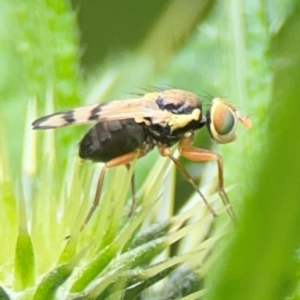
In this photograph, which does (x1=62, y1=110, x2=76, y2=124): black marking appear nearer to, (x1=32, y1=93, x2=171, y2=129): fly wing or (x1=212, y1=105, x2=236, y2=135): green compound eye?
(x1=32, y1=93, x2=171, y2=129): fly wing

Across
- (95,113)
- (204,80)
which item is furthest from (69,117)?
(204,80)

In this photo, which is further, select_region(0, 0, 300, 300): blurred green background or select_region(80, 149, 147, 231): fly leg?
select_region(80, 149, 147, 231): fly leg

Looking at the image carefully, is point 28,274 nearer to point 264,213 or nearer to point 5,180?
point 5,180

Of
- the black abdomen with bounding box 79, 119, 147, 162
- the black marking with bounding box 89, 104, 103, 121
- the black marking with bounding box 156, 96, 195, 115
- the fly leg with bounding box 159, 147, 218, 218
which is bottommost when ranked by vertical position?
the fly leg with bounding box 159, 147, 218, 218

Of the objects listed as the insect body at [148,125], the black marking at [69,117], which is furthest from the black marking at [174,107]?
the black marking at [69,117]

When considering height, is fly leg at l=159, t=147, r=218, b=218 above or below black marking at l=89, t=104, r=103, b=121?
below

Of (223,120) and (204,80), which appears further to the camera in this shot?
(204,80)

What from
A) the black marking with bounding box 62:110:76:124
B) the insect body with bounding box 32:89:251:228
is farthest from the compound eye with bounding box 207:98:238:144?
the black marking with bounding box 62:110:76:124

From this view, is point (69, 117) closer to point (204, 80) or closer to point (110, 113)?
point (110, 113)
